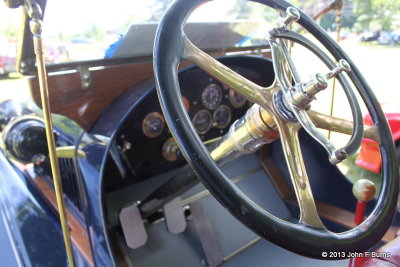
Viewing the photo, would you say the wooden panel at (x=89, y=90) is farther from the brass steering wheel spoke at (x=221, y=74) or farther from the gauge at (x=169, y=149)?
the brass steering wheel spoke at (x=221, y=74)

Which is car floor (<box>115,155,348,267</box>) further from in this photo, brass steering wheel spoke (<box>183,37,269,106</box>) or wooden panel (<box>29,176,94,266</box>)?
brass steering wheel spoke (<box>183,37,269,106</box>)

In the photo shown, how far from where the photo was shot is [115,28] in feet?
4.97

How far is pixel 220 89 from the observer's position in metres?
1.76

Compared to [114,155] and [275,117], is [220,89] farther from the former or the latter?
[275,117]

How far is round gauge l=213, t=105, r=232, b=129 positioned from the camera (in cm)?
182

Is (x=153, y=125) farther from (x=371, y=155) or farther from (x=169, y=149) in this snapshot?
(x=371, y=155)

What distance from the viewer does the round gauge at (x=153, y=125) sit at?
154cm

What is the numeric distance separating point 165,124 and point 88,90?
393 mm

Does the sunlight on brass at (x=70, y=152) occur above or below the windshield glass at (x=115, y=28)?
below

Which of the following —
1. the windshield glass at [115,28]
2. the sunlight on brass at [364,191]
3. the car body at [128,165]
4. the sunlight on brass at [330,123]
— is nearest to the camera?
the sunlight on brass at [330,123]

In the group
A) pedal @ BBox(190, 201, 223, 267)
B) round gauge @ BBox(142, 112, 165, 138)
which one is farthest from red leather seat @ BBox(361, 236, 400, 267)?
round gauge @ BBox(142, 112, 165, 138)

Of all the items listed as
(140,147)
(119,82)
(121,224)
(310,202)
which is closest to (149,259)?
(121,224)

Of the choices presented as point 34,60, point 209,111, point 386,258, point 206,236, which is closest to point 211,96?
point 209,111

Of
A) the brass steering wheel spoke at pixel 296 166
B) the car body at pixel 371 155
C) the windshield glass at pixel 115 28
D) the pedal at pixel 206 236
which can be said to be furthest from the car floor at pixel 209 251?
the car body at pixel 371 155
